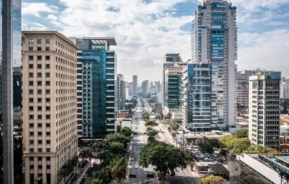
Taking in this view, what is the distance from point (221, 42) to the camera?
139875 mm

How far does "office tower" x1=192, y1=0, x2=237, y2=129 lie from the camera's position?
139 meters

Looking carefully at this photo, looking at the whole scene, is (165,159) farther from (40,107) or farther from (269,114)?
(269,114)

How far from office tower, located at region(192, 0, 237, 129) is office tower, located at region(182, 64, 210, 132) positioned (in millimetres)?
16329

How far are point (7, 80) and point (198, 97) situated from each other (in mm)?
95329

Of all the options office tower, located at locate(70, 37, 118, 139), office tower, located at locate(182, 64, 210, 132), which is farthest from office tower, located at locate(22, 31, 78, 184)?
office tower, located at locate(182, 64, 210, 132)

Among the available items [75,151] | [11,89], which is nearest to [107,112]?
[75,151]

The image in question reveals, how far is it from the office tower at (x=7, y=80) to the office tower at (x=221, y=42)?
109 m

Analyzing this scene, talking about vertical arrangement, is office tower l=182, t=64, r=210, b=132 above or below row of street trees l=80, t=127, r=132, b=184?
above

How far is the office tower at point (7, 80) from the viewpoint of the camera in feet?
126

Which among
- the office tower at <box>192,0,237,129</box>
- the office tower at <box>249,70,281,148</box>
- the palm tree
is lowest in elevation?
the palm tree

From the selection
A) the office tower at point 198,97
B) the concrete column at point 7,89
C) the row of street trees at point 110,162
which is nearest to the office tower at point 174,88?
the office tower at point 198,97

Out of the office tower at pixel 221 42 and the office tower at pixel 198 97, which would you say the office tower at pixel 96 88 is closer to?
the office tower at pixel 198 97

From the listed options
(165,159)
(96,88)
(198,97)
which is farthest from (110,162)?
(198,97)

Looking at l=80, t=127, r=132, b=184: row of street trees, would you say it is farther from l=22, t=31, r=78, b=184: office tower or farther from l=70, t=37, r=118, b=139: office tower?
l=70, t=37, r=118, b=139: office tower
